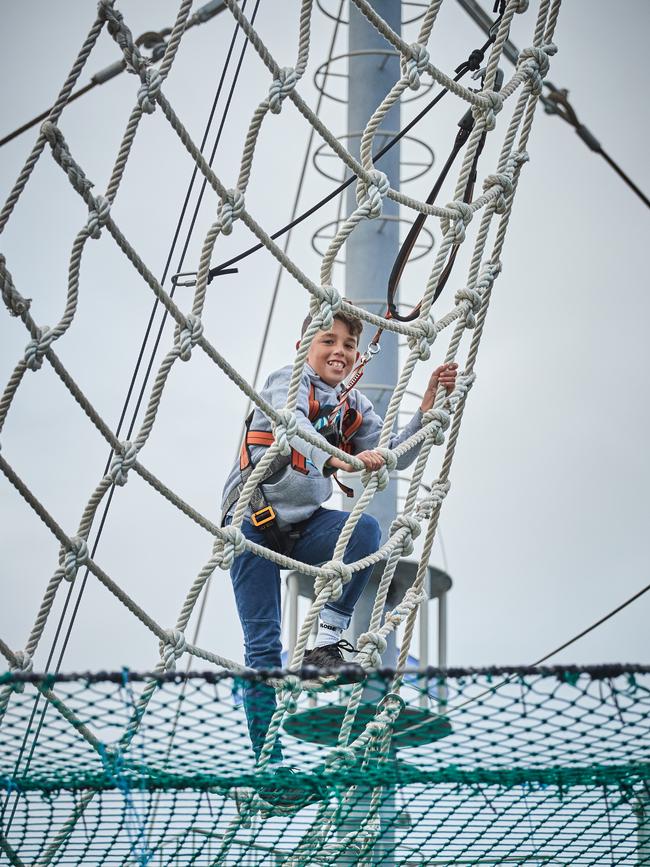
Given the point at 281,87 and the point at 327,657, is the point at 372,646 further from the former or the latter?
the point at 281,87

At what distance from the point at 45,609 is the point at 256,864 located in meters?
0.68

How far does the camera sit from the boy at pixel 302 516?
3.11 metres

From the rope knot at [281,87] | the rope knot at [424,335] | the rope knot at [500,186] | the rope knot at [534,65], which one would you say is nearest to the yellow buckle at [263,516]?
the rope knot at [424,335]

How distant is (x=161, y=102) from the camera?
275 cm

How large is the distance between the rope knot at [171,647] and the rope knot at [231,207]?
826 mm

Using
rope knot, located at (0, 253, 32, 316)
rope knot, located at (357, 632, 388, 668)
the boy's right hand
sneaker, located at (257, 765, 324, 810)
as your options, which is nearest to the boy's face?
the boy's right hand

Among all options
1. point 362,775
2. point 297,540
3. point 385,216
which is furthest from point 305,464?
point 385,216

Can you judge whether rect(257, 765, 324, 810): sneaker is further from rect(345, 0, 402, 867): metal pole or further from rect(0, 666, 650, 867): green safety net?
rect(345, 0, 402, 867): metal pole

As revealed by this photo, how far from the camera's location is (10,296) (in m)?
2.62

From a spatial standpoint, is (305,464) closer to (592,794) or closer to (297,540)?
(297,540)

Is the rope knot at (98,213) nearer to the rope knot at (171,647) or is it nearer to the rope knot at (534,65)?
the rope knot at (171,647)

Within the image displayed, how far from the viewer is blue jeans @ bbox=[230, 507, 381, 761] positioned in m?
3.09

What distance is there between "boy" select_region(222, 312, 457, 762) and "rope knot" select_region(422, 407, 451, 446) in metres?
0.11

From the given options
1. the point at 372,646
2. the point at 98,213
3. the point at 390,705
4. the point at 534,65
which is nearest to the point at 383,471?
the point at 372,646
